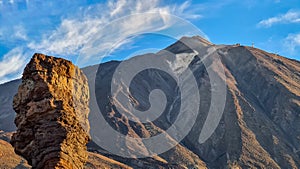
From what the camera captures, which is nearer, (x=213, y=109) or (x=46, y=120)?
(x=46, y=120)

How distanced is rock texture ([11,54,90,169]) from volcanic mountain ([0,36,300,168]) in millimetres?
78003

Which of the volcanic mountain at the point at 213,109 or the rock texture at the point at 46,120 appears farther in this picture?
the volcanic mountain at the point at 213,109

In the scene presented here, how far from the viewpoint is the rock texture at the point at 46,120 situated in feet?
46.7

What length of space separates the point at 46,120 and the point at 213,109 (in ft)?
419

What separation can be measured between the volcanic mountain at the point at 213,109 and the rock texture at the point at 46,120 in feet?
256

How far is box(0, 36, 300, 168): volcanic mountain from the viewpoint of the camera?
110188 millimetres

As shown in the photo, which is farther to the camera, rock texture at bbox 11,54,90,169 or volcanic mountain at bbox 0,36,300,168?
volcanic mountain at bbox 0,36,300,168

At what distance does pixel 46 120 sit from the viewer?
1457 cm

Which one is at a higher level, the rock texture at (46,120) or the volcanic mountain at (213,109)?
the volcanic mountain at (213,109)

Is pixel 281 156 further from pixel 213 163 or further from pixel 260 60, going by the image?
pixel 260 60

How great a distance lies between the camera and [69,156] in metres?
14.4

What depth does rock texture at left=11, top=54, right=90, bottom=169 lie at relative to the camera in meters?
14.2

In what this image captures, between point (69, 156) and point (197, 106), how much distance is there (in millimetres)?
133987

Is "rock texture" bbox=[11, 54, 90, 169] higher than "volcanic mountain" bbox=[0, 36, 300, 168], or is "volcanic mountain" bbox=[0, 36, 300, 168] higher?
"volcanic mountain" bbox=[0, 36, 300, 168]
